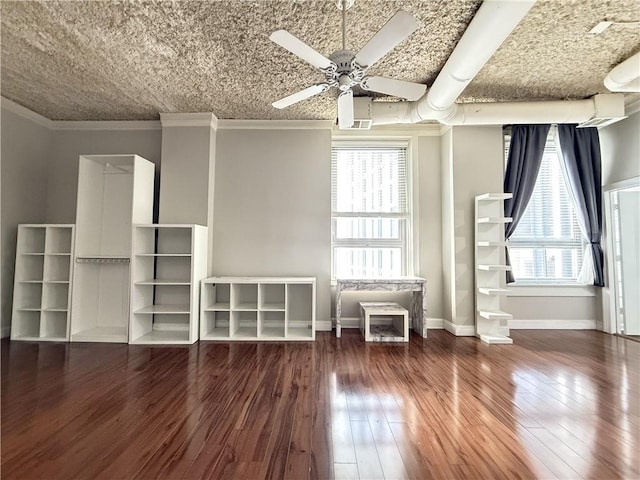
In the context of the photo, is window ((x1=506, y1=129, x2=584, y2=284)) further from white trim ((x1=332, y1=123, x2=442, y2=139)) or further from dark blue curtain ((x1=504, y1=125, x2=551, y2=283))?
white trim ((x1=332, y1=123, x2=442, y2=139))

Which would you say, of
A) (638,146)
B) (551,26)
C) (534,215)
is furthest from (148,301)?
(638,146)

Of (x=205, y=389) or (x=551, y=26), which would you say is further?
(x=551, y=26)

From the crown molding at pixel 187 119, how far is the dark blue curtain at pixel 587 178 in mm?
4729

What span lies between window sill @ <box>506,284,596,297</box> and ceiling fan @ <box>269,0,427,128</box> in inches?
130

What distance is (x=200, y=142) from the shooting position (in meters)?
3.88

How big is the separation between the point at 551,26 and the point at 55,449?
4.42m

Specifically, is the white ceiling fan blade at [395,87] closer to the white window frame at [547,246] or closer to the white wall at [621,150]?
the white window frame at [547,246]

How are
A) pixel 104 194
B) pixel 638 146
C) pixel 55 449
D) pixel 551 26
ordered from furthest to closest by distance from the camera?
pixel 104 194 → pixel 638 146 → pixel 551 26 → pixel 55 449

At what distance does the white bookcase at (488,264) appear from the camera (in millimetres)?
3568

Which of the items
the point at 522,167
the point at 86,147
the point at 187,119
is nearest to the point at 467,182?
the point at 522,167

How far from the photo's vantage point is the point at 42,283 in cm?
349

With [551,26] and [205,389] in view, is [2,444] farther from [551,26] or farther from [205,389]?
[551,26]

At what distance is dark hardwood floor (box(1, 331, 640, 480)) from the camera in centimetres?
143

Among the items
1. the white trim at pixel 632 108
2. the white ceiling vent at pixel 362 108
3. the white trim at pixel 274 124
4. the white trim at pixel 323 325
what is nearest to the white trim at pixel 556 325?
the white trim at pixel 323 325
